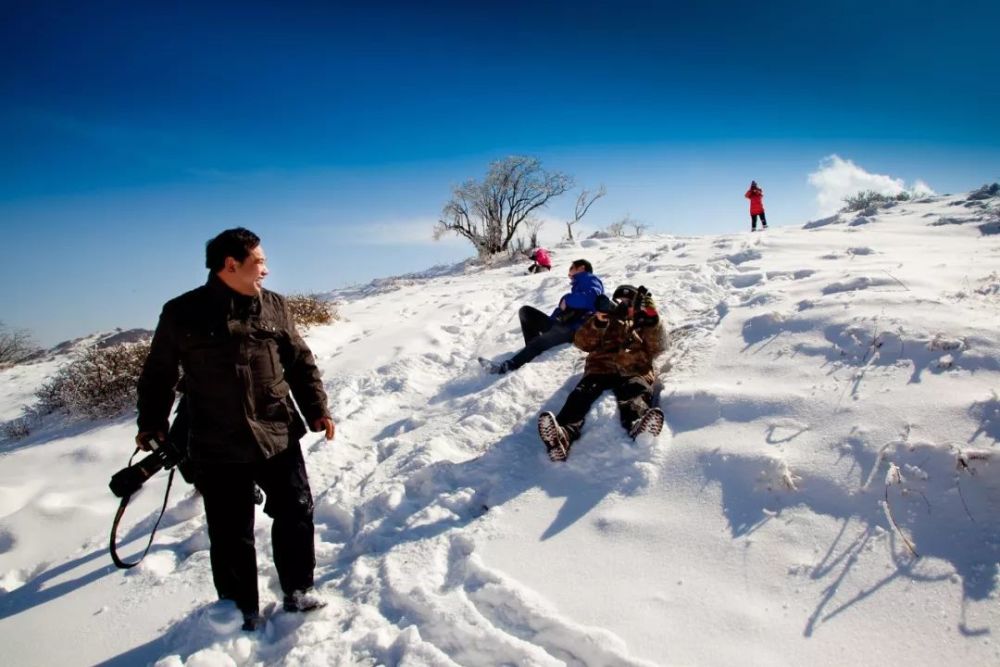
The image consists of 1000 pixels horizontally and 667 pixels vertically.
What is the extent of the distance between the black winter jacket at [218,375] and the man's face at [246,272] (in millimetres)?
40

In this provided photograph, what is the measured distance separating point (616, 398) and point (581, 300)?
2.09 m

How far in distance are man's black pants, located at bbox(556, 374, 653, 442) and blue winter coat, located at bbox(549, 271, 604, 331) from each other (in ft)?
5.32

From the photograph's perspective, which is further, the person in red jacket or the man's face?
the person in red jacket

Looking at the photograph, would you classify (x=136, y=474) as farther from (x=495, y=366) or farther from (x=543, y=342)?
(x=543, y=342)

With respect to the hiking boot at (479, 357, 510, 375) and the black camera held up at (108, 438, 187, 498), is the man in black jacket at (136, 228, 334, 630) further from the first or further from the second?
the hiking boot at (479, 357, 510, 375)

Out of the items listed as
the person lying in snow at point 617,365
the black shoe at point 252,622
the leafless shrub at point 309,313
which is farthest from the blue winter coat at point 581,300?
the leafless shrub at point 309,313

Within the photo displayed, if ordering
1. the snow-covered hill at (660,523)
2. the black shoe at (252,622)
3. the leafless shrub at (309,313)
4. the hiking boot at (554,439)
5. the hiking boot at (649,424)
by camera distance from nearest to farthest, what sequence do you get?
the snow-covered hill at (660,523) < the black shoe at (252,622) < the hiking boot at (649,424) < the hiking boot at (554,439) < the leafless shrub at (309,313)

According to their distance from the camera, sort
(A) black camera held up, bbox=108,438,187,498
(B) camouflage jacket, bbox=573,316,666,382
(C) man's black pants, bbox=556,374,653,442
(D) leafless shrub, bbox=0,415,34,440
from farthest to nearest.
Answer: (D) leafless shrub, bbox=0,415,34,440, (B) camouflage jacket, bbox=573,316,666,382, (C) man's black pants, bbox=556,374,653,442, (A) black camera held up, bbox=108,438,187,498

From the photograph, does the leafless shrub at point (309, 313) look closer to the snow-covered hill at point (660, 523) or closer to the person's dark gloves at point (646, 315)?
the snow-covered hill at point (660, 523)

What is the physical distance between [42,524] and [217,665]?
315cm

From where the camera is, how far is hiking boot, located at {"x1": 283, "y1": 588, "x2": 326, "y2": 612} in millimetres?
2566

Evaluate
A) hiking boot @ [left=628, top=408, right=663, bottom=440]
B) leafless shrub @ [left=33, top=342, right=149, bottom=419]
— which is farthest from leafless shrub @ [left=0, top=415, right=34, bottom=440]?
hiking boot @ [left=628, top=408, right=663, bottom=440]

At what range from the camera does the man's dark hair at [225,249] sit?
2.42 metres

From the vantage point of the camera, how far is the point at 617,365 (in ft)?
13.9
